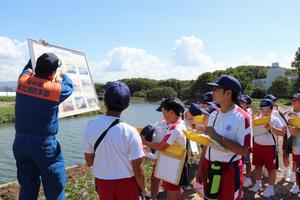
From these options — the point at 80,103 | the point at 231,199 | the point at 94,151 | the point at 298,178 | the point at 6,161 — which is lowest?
the point at 6,161

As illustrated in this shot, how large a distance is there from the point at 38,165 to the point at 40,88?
2.75 ft

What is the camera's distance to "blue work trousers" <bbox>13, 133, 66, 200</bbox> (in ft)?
11.8

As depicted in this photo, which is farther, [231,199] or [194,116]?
[194,116]

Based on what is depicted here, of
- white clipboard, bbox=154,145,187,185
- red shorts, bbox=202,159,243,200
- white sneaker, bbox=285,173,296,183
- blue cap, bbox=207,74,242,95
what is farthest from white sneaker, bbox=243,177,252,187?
blue cap, bbox=207,74,242,95

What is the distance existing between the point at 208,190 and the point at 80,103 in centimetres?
216

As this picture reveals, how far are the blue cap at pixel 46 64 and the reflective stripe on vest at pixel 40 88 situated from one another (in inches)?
4.1

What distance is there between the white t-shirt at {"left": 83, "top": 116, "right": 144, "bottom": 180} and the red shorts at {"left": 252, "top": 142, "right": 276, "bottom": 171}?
3725 mm

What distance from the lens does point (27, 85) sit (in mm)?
3648

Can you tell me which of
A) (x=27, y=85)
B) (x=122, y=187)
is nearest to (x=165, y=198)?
(x=122, y=187)

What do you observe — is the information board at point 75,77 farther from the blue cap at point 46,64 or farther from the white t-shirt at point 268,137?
the white t-shirt at point 268,137

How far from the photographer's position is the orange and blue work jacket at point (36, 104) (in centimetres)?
360

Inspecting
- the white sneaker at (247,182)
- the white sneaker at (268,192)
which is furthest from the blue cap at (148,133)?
the white sneaker at (247,182)

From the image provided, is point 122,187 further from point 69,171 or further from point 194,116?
point 69,171

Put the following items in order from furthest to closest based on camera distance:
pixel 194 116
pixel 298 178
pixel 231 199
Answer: pixel 194 116 → pixel 298 178 → pixel 231 199
